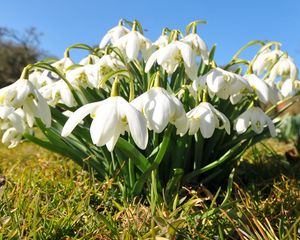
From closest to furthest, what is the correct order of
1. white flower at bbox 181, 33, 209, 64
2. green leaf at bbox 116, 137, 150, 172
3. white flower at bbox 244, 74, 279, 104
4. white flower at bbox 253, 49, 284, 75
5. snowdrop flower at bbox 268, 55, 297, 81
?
green leaf at bbox 116, 137, 150, 172 → white flower at bbox 244, 74, 279, 104 → white flower at bbox 181, 33, 209, 64 → snowdrop flower at bbox 268, 55, 297, 81 → white flower at bbox 253, 49, 284, 75

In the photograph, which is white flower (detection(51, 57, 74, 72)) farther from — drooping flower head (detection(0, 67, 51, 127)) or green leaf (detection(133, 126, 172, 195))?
green leaf (detection(133, 126, 172, 195))

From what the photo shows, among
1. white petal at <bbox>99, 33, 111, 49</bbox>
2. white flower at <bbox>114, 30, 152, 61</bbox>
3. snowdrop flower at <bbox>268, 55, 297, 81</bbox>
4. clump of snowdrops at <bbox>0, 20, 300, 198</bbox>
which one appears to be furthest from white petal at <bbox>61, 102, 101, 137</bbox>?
snowdrop flower at <bbox>268, 55, 297, 81</bbox>

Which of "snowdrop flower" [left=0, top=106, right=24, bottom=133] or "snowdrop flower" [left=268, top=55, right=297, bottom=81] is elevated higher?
"snowdrop flower" [left=268, top=55, right=297, bottom=81]

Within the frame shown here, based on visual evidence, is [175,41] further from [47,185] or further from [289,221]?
[47,185]

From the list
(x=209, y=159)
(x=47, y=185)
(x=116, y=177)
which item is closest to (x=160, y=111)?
(x=116, y=177)

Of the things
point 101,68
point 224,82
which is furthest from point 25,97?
point 224,82

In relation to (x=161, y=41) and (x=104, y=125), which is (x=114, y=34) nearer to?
(x=161, y=41)

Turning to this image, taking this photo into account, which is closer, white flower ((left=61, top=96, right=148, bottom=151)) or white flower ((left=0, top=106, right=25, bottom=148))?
white flower ((left=61, top=96, right=148, bottom=151))

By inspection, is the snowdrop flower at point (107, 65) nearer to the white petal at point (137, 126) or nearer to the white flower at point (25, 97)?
the white flower at point (25, 97)
